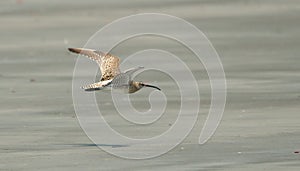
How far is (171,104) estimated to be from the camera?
13570 millimetres

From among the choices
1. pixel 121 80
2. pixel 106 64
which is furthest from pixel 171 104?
pixel 121 80

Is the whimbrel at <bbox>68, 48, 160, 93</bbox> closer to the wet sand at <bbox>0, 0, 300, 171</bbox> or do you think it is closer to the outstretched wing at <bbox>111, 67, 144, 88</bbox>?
the outstretched wing at <bbox>111, 67, 144, 88</bbox>

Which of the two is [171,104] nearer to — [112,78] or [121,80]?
[112,78]

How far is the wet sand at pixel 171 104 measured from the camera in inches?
411

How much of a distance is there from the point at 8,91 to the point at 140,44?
12.3 feet

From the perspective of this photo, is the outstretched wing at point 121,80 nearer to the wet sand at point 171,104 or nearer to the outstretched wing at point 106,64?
the outstretched wing at point 106,64

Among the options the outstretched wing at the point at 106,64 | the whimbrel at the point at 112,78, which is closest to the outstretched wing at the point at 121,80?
the whimbrel at the point at 112,78

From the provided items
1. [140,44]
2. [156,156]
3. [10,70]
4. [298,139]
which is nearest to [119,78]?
[156,156]

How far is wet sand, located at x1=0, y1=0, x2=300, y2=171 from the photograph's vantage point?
10.4 metres

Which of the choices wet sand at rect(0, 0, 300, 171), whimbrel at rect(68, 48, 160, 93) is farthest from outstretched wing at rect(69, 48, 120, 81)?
wet sand at rect(0, 0, 300, 171)

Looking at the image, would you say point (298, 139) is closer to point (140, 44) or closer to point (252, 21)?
point (140, 44)

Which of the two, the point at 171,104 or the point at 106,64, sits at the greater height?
the point at 106,64

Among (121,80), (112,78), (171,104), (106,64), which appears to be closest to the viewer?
(121,80)

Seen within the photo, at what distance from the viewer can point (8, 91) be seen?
572 inches
